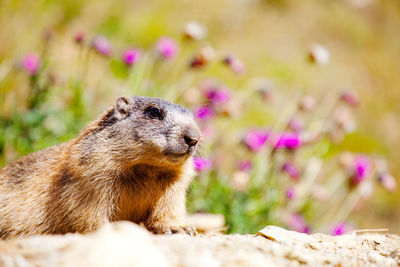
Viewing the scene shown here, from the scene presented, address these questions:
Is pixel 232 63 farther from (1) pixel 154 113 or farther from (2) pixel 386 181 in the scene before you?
(2) pixel 386 181

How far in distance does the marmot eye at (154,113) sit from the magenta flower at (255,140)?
7.31 feet

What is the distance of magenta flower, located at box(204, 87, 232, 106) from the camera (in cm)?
592

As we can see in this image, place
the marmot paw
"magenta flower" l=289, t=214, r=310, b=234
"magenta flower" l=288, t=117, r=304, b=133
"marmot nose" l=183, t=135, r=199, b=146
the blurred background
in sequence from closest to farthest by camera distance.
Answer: "marmot nose" l=183, t=135, r=199, b=146, the marmot paw, "magenta flower" l=289, t=214, r=310, b=234, the blurred background, "magenta flower" l=288, t=117, r=304, b=133

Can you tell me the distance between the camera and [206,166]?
5.47 m

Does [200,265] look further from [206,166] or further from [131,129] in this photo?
[206,166]

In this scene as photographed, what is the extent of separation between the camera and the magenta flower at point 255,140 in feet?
18.8

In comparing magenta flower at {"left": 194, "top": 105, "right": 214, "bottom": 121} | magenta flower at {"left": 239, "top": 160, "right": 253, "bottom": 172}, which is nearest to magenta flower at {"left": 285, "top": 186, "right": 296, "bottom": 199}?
magenta flower at {"left": 239, "top": 160, "right": 253, "bottom": 172}

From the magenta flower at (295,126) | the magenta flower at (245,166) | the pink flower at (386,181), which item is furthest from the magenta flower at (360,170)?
Answer: the magenta flower at (245,166)

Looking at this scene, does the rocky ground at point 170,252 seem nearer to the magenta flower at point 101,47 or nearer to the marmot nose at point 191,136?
the marmot nose at point 191,136

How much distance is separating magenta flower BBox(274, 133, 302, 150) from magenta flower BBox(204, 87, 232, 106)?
0.92 m

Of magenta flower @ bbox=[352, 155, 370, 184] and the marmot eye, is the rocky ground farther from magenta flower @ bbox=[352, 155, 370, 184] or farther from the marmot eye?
magenta flower @ bbox=[352, 155, 370, 184]

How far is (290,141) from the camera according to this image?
5.55 m

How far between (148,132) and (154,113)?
0.23 metres

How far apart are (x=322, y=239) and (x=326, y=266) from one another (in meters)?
0.88
